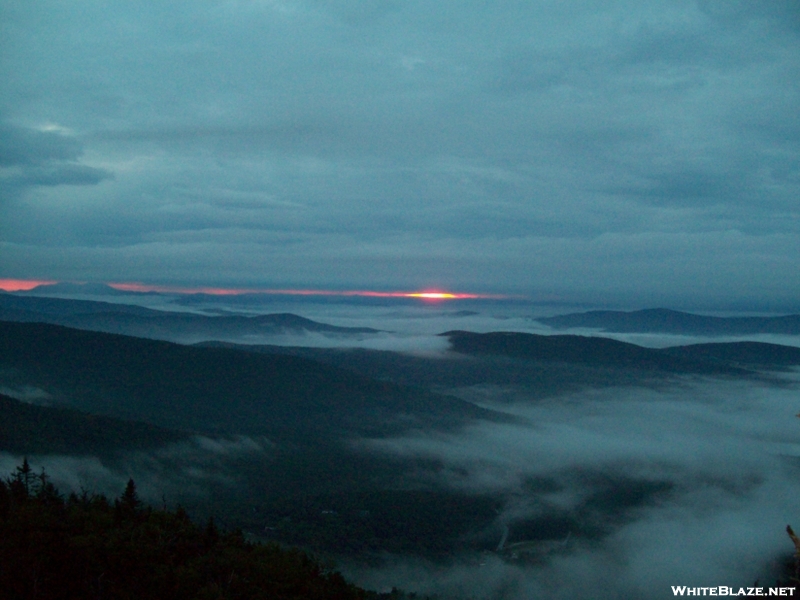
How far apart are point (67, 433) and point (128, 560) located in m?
122

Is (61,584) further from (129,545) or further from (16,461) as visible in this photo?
(16,461)

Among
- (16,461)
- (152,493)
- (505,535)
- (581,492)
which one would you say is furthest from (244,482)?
(581,492)

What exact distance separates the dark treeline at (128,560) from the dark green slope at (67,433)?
103510 millimetres

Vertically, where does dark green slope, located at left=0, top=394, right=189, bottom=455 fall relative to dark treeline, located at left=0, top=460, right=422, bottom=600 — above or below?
below

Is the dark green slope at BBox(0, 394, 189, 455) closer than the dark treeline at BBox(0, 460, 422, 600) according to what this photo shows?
No

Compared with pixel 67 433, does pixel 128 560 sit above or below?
above

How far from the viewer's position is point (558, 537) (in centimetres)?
12525

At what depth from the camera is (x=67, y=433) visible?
13350cm

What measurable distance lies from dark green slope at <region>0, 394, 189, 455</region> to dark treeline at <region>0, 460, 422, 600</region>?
104m

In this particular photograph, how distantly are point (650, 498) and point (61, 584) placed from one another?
17742 cm

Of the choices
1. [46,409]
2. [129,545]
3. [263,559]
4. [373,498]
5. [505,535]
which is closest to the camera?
[129,545]

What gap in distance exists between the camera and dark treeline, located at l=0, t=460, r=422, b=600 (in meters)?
25.8

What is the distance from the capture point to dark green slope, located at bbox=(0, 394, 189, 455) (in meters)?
125

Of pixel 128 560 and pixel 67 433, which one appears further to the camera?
pixel 67 433
